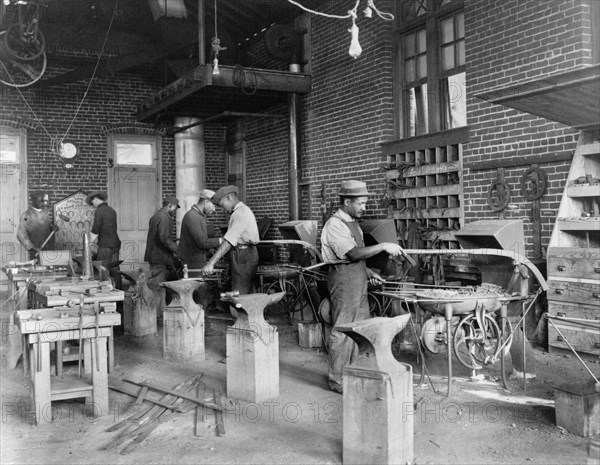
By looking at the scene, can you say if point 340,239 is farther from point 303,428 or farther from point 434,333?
point 303,428

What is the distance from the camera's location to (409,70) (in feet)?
31.9

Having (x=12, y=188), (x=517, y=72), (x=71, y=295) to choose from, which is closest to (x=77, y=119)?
(x=12, y=188)

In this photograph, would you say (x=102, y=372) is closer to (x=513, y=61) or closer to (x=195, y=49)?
(x=513, y=61)

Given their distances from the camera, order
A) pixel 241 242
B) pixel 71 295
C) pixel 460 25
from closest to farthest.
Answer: pixel 71 295 < pixel 241 242 < pixel 460 25

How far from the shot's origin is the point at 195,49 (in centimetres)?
1315

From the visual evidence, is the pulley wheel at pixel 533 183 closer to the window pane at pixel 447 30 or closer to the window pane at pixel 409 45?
the window pane at pixel 447 30

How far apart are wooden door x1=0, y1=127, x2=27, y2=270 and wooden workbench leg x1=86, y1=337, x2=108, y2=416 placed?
9038 millimetres

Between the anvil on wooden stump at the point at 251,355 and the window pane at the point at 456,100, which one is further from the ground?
the window pane at the point at 456,100

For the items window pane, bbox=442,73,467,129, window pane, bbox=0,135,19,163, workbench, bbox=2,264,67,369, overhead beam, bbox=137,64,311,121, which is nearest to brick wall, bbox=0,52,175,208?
window pane, bbox=0,135,19,163

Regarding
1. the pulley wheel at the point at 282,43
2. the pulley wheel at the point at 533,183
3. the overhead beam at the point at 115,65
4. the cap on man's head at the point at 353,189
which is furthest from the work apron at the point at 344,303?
the overhead beam at the point at 115,65

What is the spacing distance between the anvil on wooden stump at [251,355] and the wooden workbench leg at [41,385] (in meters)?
1.56

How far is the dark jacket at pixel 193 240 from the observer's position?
8906mm

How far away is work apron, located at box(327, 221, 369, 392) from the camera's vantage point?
19.0 feet

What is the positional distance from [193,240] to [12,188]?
6459 millimetres
